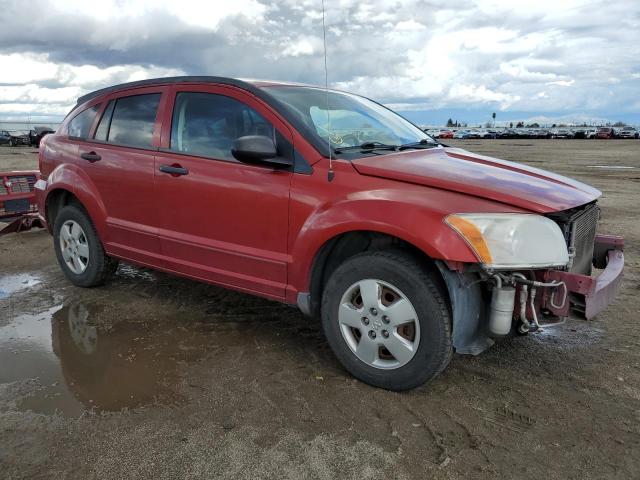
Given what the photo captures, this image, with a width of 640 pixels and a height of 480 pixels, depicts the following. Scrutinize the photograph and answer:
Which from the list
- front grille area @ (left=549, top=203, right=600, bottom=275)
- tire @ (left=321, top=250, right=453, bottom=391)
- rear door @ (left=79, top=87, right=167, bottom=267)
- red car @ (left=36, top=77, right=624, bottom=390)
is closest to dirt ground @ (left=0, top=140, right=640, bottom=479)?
tire @ (left=321, top=250, right=453, bottom=391)

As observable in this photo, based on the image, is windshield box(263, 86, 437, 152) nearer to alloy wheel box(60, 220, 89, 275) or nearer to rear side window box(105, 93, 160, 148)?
rear side window box(105, 93, 160, 148)

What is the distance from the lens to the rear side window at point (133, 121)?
169 inches

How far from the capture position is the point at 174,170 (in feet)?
13.0

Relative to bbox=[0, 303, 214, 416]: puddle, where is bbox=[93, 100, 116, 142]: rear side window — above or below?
above

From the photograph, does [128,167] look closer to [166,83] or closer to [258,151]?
[166,83]

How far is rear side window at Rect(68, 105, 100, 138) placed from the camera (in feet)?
16.1

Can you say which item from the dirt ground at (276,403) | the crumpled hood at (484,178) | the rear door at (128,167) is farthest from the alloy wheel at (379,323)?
the rear door at (128,167)

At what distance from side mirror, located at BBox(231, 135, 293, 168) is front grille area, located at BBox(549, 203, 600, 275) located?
1.64 meters

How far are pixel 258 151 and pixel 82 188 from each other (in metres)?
2.21

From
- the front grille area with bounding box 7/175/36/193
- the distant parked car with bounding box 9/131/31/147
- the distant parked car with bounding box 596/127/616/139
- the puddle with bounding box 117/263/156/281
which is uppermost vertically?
the front grille area with bounding box 7/175/36/193

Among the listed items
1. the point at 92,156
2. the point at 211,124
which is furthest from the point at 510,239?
the point at 92,156

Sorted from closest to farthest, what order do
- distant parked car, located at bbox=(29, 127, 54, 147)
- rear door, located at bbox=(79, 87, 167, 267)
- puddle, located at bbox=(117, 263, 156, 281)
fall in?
1. rear door, located at bbox=(79, 87, 167, 267)
2. puddle, located at bbox=(117, 263, 156, 281)
3. distant parked car, located at bbox=(29, 127, 54, 147)

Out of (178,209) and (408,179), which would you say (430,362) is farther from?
(178,209)

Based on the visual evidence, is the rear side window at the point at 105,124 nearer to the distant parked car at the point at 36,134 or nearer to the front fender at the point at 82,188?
the front fender at the point at 82,188
